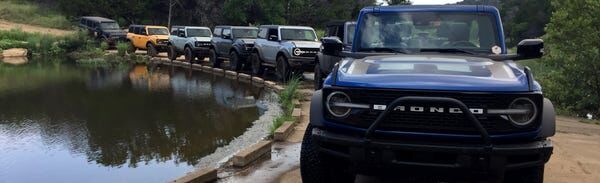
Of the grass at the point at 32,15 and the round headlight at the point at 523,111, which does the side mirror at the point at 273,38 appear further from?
the grass at the point at 32,15

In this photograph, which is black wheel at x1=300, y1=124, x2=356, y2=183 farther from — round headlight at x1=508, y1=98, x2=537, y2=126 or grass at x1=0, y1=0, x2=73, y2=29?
A: grass at x1=0, y1=0, x2=73, y2=29

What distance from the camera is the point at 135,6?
46656mm

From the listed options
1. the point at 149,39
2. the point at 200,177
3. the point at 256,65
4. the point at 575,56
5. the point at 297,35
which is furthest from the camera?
the point at 149,39

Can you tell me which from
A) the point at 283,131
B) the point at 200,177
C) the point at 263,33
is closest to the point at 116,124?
the point at 283,131

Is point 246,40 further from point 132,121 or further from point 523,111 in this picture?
point 523,111

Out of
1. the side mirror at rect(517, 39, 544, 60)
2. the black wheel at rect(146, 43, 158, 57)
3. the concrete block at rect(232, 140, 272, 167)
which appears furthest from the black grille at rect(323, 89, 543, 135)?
the black wheel at rect(146, 43, 158, 57)

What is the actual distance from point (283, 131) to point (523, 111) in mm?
4567

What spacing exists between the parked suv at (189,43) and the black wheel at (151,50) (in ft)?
5.60

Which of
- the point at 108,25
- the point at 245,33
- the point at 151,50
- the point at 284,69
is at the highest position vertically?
the point at 108,25

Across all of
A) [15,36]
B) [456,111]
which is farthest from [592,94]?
[15,36]

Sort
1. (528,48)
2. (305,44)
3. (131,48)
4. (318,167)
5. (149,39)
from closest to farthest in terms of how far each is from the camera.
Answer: (318,167) < (528,48) < (305,44) < (149,39) < (131,48)

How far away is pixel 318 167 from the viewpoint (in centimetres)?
484

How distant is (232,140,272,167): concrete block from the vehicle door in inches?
390

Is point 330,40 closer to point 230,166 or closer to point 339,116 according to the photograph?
point 339,116
